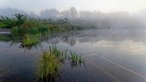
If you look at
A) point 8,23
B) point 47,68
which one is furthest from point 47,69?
point 8,23

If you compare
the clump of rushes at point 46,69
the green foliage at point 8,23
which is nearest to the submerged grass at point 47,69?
the clump of rushes at point 46,69

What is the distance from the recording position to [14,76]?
37.1 feet

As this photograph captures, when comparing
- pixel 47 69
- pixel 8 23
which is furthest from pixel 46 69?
pixel 8 23

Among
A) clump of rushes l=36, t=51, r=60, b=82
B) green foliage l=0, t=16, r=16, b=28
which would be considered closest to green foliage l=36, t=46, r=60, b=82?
clump of rushes l=36, t=51, r=60, b=82

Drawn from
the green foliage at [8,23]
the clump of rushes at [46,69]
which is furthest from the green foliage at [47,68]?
the green foliage at [8,23]

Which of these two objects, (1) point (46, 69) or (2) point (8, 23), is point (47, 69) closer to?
(1) point (46, 69)

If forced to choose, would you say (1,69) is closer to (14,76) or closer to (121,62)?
(14,76)

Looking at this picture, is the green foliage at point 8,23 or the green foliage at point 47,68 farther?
the green foliage at point 8,23

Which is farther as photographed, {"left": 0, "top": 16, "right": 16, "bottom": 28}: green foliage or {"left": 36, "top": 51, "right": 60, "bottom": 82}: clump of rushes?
{"left": 0, "top": 16, "right": 16, "bottom": 28}: green foliage

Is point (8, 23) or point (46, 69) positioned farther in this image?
point (8, 23)

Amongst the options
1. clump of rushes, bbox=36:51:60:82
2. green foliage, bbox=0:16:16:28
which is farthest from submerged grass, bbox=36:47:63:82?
green foliage, bbox=0:16:16:28

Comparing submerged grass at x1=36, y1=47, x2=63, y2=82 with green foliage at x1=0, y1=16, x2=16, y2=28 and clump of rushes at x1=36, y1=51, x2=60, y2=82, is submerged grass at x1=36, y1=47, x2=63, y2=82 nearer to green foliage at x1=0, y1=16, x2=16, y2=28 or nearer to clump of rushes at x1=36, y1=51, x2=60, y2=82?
clump of rushes at x1=36, y1=51, x2=60, y2=82

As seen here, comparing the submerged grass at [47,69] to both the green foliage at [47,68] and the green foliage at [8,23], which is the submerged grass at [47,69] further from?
the green foliage at [8,23]

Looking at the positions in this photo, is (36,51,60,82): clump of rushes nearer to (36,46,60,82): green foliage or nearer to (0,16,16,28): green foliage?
(36,46,60,82): green foliage
